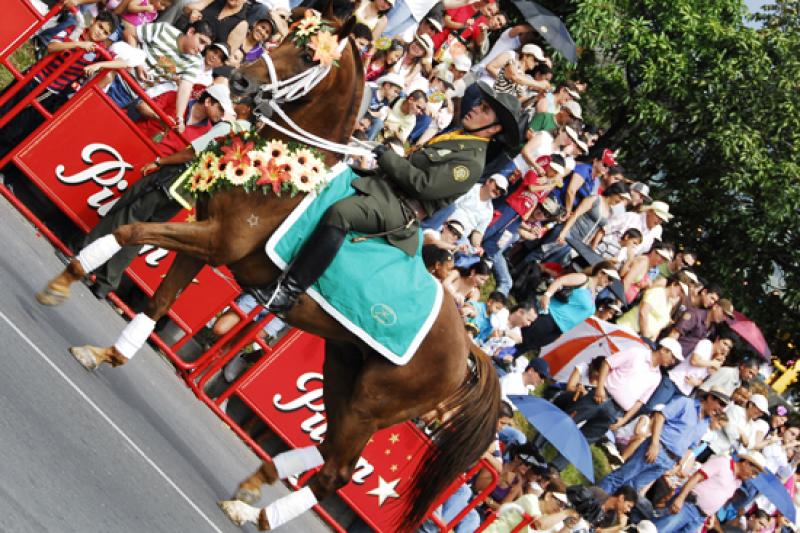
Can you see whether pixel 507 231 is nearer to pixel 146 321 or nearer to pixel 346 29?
pixel 146 321

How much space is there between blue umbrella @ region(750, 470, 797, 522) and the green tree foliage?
694 centimetres

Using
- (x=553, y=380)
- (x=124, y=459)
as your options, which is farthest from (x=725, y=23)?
(x=124, y=459)

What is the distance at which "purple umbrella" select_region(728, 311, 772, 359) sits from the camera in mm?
18609

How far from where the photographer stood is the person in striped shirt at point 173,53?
11.3m

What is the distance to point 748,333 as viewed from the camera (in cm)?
1880

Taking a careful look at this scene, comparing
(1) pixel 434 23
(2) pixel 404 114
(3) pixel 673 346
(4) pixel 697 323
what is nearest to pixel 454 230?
(2) pixel 404 114

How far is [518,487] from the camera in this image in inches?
490

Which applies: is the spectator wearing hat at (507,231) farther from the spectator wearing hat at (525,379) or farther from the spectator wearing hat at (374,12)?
the spectator wearing hat at (374,12)

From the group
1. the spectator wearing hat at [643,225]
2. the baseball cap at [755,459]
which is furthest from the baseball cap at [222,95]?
the baseball cap at [755,459]

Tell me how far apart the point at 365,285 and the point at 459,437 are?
1.61m

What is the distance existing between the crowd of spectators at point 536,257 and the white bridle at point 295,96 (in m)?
2.26

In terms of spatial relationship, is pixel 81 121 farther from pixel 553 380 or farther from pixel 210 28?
pixel 553 380

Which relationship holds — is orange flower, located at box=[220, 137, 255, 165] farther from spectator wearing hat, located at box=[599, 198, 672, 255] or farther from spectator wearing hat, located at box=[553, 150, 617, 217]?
spectator wearing hat, located at box=[599, 198, 672, 255]

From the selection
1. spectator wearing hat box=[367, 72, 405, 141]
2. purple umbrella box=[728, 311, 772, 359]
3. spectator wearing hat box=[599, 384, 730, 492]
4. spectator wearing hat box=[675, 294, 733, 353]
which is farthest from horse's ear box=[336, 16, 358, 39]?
purple umbrella box=[728, 311, 772, 359]
